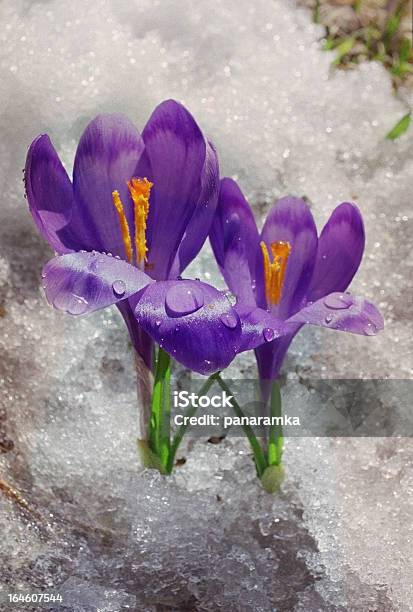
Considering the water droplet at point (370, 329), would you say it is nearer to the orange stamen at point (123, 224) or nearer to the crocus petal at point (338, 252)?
the crocus petal at point (338, 252)

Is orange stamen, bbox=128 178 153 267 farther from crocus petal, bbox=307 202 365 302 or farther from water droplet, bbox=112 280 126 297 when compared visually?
crocus petal, bbox=307 202 365 302

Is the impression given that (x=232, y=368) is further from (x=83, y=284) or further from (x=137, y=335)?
(x=83, y=284)

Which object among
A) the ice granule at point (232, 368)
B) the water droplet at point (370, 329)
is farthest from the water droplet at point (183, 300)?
the ice granule at point (232, 368)

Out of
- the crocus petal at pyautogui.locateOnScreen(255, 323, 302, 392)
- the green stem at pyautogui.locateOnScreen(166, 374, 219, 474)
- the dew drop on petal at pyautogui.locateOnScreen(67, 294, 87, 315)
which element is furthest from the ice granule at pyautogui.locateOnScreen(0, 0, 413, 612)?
Answer: the dew drop on petal at pyautogui.locateOnScreen(67, 294, 87, 315)

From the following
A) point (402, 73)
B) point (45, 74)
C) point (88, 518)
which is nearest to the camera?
point (88, 518)

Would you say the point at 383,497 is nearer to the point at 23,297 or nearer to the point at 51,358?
the point at 51,358

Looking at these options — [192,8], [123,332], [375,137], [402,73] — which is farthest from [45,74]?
[402,73]
